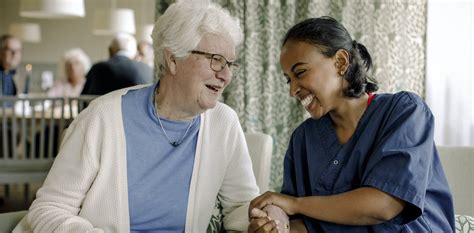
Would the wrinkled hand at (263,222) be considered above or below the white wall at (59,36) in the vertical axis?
below

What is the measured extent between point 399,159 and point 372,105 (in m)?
0.17

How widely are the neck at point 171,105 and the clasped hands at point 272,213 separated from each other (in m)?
0.36

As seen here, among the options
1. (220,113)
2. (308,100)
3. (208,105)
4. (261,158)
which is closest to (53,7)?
(261,158)

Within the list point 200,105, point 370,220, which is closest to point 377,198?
point 370,220

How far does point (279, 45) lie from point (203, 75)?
179 cm

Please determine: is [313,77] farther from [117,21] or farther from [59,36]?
[59,36]

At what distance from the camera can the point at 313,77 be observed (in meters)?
1.44

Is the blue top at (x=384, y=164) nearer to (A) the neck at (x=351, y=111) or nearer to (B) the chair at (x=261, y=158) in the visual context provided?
(A) the neck at (x=351, y=111)

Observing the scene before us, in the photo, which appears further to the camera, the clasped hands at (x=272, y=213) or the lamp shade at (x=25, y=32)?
the lamp shade at (x=25, y=32)

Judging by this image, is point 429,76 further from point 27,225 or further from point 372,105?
point 27,225

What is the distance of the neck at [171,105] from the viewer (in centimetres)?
172

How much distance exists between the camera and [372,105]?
148cm

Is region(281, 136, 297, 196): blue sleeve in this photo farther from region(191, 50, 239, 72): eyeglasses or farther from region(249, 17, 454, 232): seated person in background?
region(191, 50, 239, 72): eyeglasses

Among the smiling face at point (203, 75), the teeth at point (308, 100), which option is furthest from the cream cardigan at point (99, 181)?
the teeth at point (308, 100)
